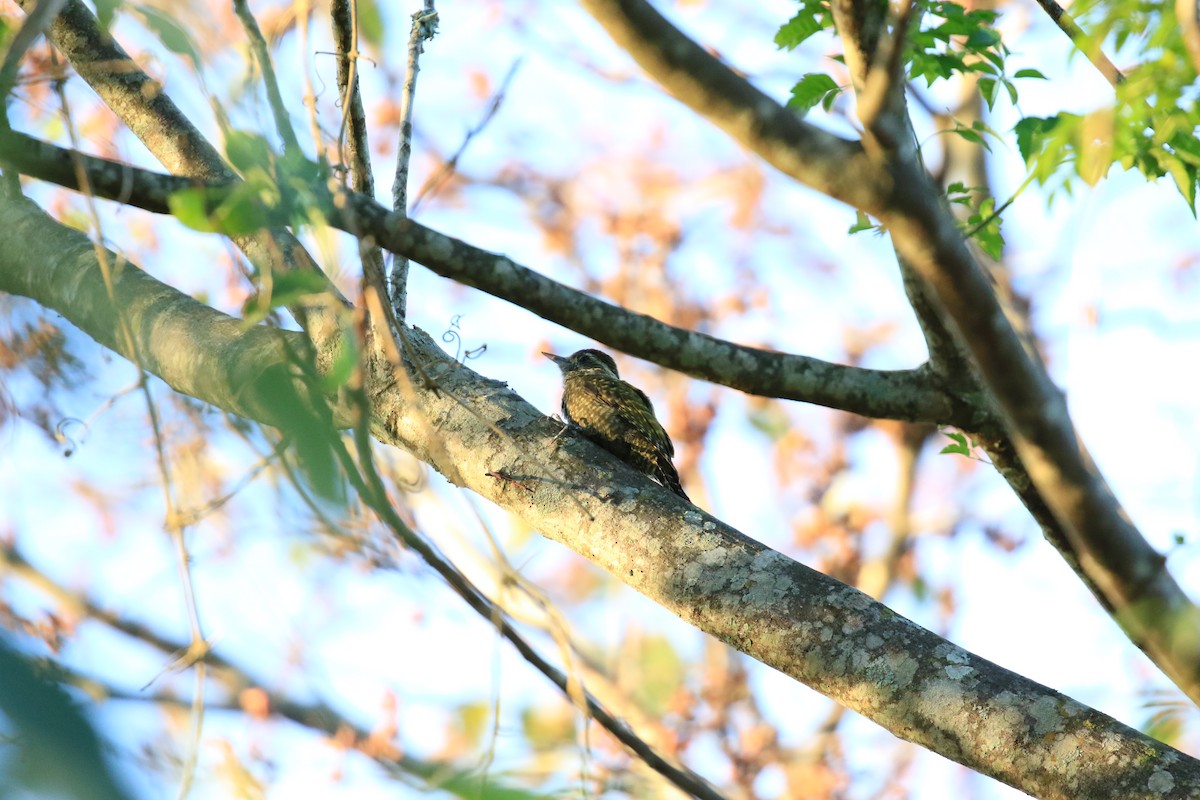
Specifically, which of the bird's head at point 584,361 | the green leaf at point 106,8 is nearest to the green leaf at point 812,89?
the green leaf at point 106,8

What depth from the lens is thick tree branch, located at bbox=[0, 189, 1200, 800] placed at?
2195 millimetres

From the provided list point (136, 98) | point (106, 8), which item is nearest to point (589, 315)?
point (106, 8)

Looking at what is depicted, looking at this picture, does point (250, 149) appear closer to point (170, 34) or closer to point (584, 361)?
point (170, 34)

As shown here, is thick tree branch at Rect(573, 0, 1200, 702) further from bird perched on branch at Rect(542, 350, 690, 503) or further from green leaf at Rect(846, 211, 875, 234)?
bird perched on branch at Rect(542, 350, 690, 503)

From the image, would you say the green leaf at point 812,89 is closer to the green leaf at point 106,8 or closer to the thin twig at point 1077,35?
the thin twig at point 1077,35

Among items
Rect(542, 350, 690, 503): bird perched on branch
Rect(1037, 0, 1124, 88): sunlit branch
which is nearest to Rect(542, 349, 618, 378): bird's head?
Rect(542, 350, 690, 503): bird perched on branch

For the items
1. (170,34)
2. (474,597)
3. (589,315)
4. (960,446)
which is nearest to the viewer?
(170,34)

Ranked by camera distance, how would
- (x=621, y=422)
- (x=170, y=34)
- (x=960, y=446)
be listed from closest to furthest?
(x=170, y=34), (x=960, y=446), (x=621, y=422)

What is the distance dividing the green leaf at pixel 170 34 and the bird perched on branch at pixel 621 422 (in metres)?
2.73

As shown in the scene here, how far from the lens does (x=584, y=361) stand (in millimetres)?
5965

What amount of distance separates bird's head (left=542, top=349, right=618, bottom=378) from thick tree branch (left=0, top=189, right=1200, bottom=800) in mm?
2520

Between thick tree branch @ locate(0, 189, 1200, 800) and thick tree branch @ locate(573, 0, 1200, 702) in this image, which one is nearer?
thick tree branch @ locate(573, 0, 1200, 702)

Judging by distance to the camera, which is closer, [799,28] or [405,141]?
[799,28]

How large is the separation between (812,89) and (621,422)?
2071 mm
